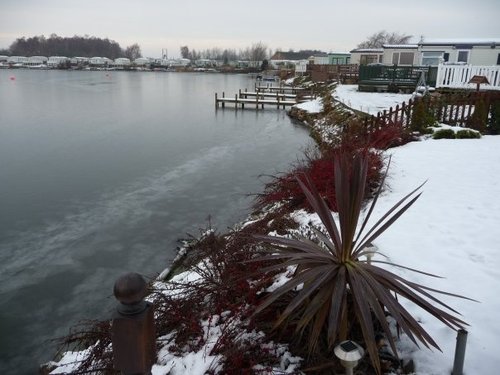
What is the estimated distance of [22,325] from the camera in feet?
21.3

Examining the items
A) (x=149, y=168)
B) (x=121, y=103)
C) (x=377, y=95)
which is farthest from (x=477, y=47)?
(x=121, y=103)

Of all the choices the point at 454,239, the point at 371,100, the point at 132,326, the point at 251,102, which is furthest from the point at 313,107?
the point at 132,326

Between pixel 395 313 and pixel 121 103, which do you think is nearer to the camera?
pixel 395 313

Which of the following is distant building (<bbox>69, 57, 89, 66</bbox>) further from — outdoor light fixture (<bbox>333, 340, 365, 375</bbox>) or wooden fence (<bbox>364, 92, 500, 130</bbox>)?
outdoor light fixture (<bbox>333, 340, 365, 375</bbox>)

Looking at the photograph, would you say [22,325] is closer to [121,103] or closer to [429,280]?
[429,280]

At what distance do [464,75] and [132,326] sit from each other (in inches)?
812

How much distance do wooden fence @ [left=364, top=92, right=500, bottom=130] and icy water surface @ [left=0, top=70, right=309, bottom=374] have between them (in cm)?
419

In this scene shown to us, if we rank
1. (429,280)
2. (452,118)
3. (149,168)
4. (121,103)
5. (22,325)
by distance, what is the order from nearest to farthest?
(429,280) → (22,325) → (452,118) → (149,168) → (121,103)

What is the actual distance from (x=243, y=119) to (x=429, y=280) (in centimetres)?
2744

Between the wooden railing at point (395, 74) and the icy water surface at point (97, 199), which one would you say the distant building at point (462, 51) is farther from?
the icy water surface at point (97, 199)

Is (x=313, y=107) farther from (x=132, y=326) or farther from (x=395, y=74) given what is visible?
(x=132, y=326)

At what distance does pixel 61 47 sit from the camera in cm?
18000

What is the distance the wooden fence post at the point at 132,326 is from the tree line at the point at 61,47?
191m

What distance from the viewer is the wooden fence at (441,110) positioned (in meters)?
12.1
